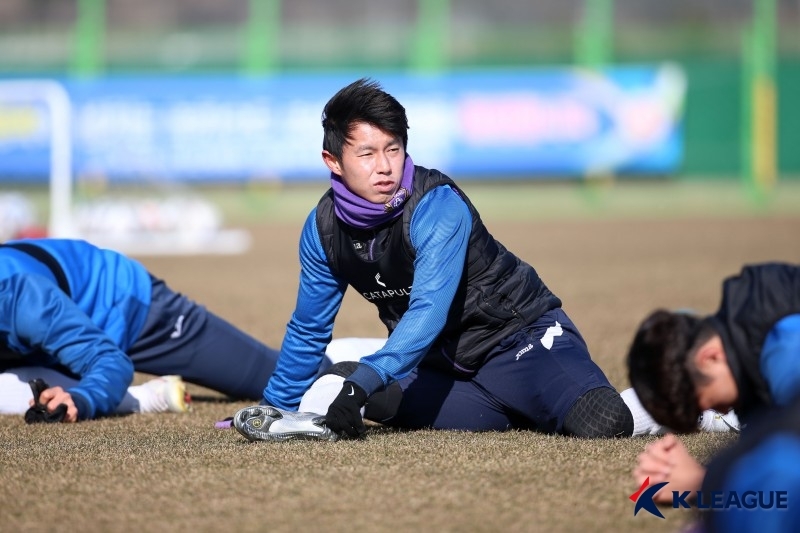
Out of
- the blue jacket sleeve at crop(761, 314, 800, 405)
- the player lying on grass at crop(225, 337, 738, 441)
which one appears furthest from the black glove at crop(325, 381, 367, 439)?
the blue jacket sleeve at crop(761, 314, 800, 405)

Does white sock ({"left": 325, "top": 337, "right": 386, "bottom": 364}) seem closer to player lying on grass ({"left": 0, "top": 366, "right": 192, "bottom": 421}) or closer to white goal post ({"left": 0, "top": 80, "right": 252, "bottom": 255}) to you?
player lying on grass ({"left": 0, "top": 366, "right": 192, "bottom": 421})

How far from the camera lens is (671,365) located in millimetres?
2682

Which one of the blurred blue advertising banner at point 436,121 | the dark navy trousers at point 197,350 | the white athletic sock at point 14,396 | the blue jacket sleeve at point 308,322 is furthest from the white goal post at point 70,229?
the blue jacket sleeve at point 308,322

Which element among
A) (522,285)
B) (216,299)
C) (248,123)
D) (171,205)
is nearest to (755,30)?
(248,123)

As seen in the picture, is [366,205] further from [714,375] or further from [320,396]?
[714,375]

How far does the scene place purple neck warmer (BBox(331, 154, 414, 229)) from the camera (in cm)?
394

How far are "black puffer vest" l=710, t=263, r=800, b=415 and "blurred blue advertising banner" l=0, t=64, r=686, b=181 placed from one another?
14.9 metres

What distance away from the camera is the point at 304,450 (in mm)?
3832

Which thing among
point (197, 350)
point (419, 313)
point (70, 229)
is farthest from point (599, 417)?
point (70, 229)

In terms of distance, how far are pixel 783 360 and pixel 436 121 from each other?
15.6 metres

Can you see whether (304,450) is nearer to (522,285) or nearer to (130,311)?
(522,285)

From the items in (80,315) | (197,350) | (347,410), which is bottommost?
(197,350)

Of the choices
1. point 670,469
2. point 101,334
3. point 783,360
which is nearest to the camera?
point 783,360

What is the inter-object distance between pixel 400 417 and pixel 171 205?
35.0ft
